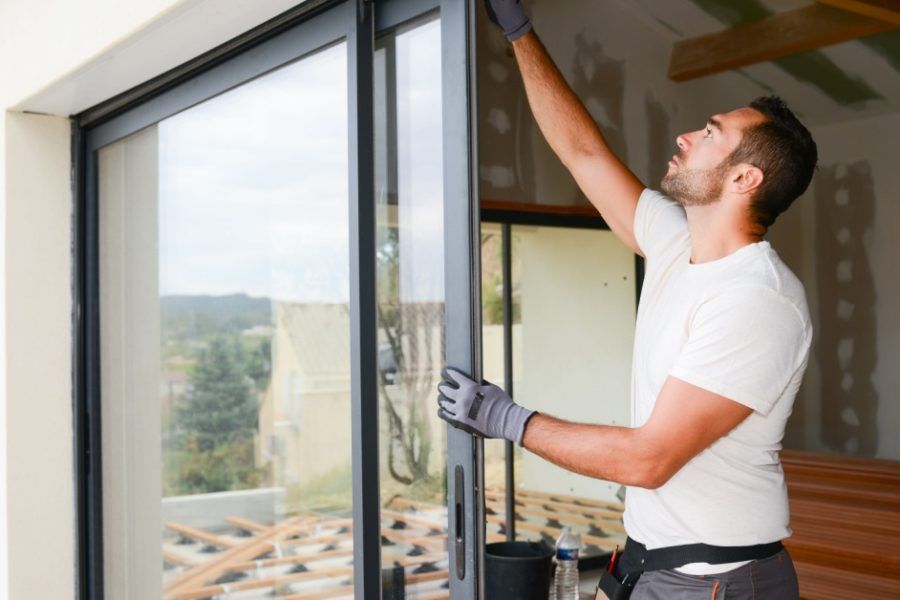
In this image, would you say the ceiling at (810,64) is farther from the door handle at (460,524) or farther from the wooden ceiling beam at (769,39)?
the door handle at (460,524)

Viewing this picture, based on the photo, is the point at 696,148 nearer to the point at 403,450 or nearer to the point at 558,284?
the point at 403,450

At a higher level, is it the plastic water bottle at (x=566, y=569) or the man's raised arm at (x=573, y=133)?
the man's raised arm at (x=573, y=133)

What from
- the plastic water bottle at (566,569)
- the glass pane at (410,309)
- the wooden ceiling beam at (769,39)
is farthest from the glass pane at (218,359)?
the wooden ceiling beam at (769,39)

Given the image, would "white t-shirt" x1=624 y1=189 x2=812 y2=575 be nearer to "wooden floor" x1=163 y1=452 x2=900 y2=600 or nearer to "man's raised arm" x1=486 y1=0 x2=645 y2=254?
"man's raised arm" x1=486 y1=0 x2=645 y2=254

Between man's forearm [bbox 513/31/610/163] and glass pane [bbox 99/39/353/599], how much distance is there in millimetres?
774

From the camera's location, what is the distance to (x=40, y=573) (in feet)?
10.4

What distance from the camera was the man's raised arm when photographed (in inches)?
81.7

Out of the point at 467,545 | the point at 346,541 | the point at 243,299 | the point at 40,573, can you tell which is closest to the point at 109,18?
the point at 243,299

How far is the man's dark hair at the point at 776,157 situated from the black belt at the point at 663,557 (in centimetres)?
62

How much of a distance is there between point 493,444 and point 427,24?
453cm

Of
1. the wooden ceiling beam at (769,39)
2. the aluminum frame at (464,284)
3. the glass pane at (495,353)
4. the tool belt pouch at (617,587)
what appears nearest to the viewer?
the aluminum frame at (464,284)

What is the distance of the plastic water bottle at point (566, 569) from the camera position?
4859 millimetres

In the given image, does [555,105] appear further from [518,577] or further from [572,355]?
[572,355]

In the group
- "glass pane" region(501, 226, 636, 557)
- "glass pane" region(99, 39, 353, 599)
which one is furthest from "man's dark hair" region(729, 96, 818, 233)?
"glass pane" region(501, 226, 636, 557)
